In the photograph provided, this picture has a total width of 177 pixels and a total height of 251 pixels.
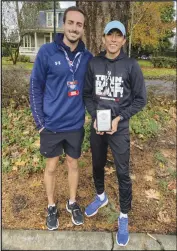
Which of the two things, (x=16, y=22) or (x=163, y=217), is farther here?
(x=16, y=22)

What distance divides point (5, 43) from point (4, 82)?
0.88 m

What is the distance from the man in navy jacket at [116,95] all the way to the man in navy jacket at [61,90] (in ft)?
0.42

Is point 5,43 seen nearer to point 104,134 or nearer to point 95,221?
point 104,134

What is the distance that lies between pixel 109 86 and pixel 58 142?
0.74 metres

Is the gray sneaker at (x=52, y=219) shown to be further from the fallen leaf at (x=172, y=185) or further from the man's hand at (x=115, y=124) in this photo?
the fallen leaf at (x=172, y=185)

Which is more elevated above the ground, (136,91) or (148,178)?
(136,91)

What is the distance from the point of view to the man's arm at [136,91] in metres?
2.41

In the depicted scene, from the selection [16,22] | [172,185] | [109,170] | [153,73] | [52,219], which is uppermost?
[16,22]

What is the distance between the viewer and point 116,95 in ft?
8.20

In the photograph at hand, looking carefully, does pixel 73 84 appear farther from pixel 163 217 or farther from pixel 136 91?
pixel 163 217

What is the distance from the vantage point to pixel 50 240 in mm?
2738

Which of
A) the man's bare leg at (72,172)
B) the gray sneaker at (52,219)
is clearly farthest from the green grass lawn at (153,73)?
the gray sneaker at (52,219)

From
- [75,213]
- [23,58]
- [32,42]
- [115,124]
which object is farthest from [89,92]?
[23,58]

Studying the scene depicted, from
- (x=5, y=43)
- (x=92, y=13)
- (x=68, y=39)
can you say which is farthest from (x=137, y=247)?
(x=5, y=43)
